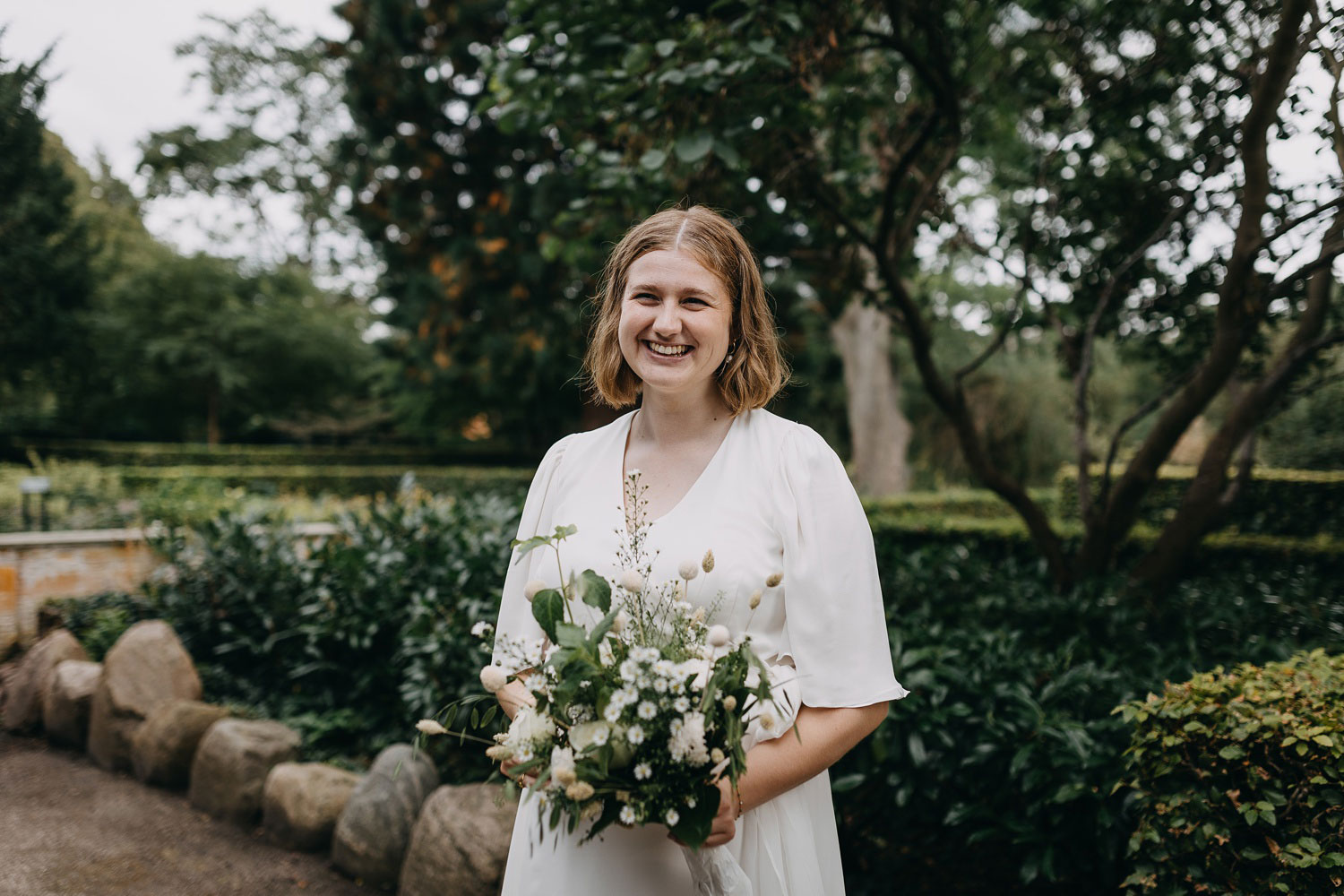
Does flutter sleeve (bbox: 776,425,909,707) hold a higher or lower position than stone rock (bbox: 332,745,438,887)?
higher

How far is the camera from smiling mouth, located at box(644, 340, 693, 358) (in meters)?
1.57

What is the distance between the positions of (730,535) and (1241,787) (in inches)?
62.2

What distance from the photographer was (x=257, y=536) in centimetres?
550

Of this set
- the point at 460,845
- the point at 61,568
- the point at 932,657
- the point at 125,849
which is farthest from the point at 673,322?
the point at 61,568

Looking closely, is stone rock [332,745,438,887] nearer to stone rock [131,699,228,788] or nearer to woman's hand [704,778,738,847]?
stone rock [131,699,228,788]

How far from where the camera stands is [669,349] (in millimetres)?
1570

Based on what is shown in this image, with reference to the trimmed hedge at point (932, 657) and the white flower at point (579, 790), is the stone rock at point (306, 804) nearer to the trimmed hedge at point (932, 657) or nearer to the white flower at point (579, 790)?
the trimmed hedge at point (932, 657)

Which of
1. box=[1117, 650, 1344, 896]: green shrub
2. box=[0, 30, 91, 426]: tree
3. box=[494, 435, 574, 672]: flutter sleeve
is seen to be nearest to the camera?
box=[494, 435, 574, 672]: flutter sleeve

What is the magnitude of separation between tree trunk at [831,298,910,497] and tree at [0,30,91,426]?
764 inches

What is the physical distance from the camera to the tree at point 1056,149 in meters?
3.46

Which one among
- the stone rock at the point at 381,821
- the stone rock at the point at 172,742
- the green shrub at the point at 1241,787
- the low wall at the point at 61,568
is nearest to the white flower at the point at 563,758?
the green shrub at the point at 1241,787

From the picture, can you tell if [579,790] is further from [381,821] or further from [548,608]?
[381,821]

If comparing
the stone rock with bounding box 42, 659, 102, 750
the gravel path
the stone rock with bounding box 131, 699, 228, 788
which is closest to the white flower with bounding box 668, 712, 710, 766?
the gravel path

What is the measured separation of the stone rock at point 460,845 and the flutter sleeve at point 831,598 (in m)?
1.76
